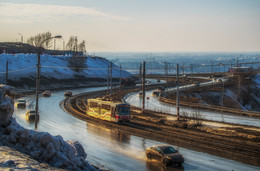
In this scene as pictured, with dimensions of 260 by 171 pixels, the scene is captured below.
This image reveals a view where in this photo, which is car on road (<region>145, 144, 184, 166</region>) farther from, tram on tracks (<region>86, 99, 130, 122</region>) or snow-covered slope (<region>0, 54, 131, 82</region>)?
snow-covered slope (<region>0, 54, 131, 82</region>)

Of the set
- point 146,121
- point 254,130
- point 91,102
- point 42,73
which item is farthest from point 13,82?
point 254,130

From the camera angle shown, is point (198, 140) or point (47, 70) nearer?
point (198, 140)

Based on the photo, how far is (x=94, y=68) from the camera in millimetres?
139625

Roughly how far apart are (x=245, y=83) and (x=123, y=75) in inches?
2228

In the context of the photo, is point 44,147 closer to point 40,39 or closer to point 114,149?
point 114,149

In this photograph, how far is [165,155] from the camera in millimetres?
21438

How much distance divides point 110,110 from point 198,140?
14374 millimetres

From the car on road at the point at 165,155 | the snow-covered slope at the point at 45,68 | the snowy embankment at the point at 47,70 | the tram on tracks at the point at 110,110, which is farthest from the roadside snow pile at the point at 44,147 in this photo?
the snow-covered slope at the point at 45,68

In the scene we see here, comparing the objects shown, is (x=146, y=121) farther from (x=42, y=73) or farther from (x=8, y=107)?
(x=42, y=73)

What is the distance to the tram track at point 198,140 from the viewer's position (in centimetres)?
2372

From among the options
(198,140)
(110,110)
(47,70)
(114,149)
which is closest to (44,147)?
(114,149)

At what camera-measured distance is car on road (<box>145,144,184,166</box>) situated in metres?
21.1

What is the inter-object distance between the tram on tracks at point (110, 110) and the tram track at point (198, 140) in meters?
0.79

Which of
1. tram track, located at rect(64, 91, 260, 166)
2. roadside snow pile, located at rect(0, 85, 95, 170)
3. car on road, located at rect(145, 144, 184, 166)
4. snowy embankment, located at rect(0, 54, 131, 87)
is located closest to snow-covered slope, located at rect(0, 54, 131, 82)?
snowy embankment, located at rect(0, 54, 131, 87)
